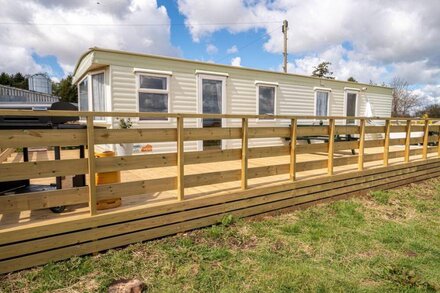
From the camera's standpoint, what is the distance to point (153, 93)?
6465 mm

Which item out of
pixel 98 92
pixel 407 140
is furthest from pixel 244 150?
pixel 98 92

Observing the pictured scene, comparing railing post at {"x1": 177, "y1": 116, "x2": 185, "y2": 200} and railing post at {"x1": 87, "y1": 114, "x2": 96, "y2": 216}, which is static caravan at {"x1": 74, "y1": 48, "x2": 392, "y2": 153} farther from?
railing post at {"x1": 87, "y1": 114, "x2": 96, "y2": 216}

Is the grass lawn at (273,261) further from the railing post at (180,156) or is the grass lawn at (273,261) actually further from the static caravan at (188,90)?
the static caravan at (188,90)

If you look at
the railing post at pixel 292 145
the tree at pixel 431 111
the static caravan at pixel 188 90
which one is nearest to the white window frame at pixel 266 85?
the static caravan at pixel 188 90

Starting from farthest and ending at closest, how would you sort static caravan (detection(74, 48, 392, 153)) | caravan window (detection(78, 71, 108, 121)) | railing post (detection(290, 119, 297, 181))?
caravan window (detection(78, 71, 108, 121))
static caravan (detection(74, 48, 392, 153))
railing post (detection(290, 119, 297, 181))

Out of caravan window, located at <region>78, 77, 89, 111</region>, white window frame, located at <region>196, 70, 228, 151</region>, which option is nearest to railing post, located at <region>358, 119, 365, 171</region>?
white window frame, located at <region>196, 70, 228, 151</region>

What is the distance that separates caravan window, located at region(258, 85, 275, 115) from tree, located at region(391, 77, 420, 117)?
75.3 ft

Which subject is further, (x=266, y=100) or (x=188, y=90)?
(x=266, y=100)

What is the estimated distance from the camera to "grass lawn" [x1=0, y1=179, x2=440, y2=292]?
235 centimetres

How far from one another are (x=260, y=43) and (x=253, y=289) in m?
25.7

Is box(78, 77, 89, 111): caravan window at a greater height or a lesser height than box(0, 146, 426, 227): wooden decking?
greater

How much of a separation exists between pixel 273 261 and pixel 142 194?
1.49 m

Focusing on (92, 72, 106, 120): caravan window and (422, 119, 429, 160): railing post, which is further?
(92, 72, 106, 120): caravan window

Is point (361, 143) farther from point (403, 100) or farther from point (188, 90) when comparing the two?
point (403, 100)
